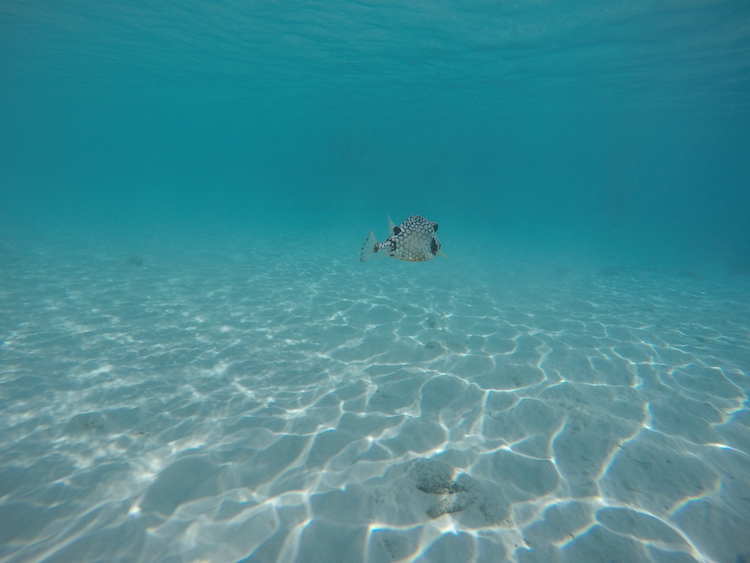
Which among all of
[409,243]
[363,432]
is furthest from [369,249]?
[363,432]

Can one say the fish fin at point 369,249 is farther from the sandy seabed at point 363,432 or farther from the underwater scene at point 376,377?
the sandy seabed at point 363,432

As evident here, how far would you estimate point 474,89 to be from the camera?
99.1 feet

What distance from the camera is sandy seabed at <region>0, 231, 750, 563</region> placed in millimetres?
3625

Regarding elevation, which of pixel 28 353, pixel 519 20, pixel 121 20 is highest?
pixel 121 20

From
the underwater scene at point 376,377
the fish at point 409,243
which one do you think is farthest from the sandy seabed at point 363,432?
the fish at point 409,243

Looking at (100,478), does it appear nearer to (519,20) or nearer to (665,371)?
(665,371)

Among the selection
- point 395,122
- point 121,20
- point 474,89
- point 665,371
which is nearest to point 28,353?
point 665,371

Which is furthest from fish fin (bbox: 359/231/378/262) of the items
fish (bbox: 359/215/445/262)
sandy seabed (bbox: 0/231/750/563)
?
sandy seabed (bbox: 0/231/750/563)

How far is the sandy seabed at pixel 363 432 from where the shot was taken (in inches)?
143

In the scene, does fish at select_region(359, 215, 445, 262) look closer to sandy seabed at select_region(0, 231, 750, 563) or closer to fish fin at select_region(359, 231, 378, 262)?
fish fin at select_region(359, 231, 378, 262)

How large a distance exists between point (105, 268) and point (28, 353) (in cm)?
851

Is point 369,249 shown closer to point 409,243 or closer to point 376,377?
point 409,243

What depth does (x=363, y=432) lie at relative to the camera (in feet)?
17.1

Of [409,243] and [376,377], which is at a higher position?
[409,243]
